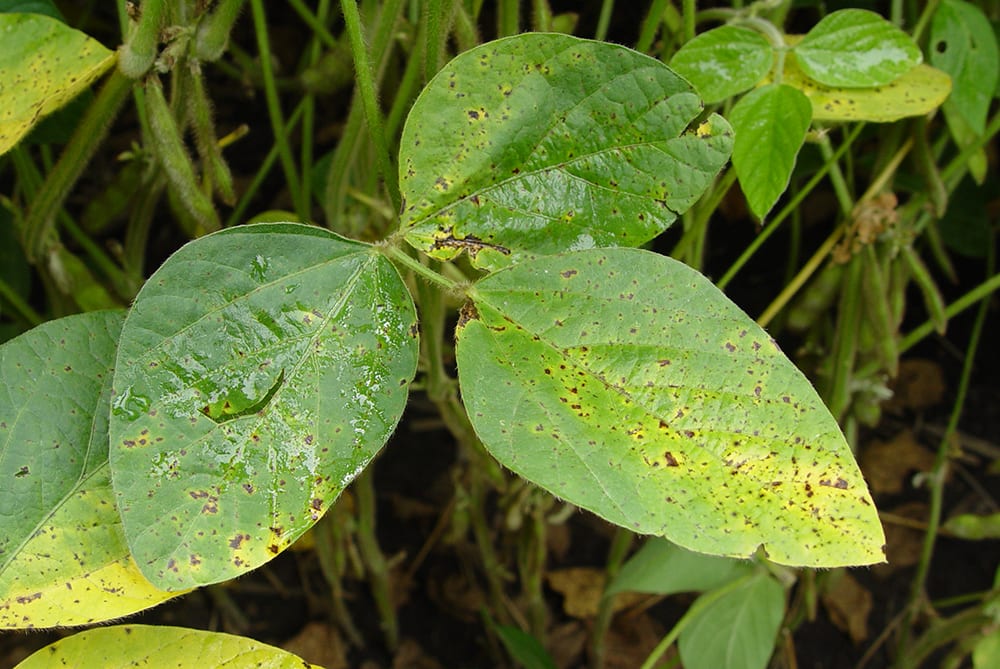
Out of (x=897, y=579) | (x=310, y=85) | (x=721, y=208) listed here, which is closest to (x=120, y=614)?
(x=310, y=85)

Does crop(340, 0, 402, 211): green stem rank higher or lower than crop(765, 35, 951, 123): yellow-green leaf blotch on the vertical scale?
higher

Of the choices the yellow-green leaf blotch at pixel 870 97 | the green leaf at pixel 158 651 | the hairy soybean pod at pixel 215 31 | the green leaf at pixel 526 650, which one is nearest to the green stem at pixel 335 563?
the green leaf at pixel 526 650

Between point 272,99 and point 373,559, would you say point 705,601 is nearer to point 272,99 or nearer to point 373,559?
point 373,559

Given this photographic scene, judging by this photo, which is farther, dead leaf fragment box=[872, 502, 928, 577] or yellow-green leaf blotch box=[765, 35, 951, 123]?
dead leaf fragment box=[872, 502, 928, 577]

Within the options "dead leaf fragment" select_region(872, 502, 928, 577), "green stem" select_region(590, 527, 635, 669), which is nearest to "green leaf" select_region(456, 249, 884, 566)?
"green stem" select_region(590, 527, 635, 669)

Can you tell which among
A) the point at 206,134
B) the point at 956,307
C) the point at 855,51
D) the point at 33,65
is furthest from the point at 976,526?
the point at 33,65

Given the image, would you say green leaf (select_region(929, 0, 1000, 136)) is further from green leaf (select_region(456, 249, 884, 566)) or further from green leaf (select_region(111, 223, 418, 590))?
green leaf (select_region(111, 223, 418, 590))

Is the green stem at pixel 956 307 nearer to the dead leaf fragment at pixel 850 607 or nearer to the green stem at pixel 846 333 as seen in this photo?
the green stem at pixel 846 333
